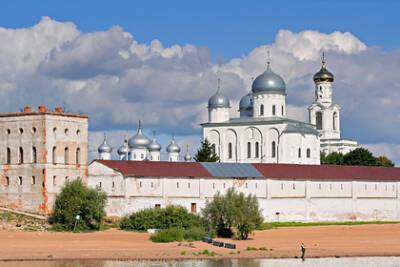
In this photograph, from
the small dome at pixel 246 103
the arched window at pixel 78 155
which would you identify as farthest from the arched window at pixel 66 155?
the small dome at pixel 246 103

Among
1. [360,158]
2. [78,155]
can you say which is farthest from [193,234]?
[360,158]

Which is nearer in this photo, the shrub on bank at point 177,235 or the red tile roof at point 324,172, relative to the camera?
the shrub on bank at point 177,235

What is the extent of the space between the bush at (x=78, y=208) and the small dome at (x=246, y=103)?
47.1 metres

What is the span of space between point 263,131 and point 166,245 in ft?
144

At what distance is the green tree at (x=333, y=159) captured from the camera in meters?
110

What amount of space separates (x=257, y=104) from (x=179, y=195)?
3109cm

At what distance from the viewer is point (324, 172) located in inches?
3297

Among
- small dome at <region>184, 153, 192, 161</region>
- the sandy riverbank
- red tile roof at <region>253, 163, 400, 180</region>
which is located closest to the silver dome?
small dome at <region>184, 153, 192, 161</region>

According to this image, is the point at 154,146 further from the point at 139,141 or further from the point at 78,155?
the point at 78,155

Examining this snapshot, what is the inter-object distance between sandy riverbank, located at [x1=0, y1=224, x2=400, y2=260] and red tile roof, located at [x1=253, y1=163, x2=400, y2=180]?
1092cm

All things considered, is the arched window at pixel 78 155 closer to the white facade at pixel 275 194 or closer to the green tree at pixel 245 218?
the white facade at pixel 275 194

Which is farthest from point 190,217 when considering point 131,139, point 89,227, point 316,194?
point 131,139

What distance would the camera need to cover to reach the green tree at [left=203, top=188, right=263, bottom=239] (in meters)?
63.8

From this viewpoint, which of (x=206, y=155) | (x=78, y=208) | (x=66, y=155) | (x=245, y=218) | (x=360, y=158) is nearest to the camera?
(x=245, y=218)
